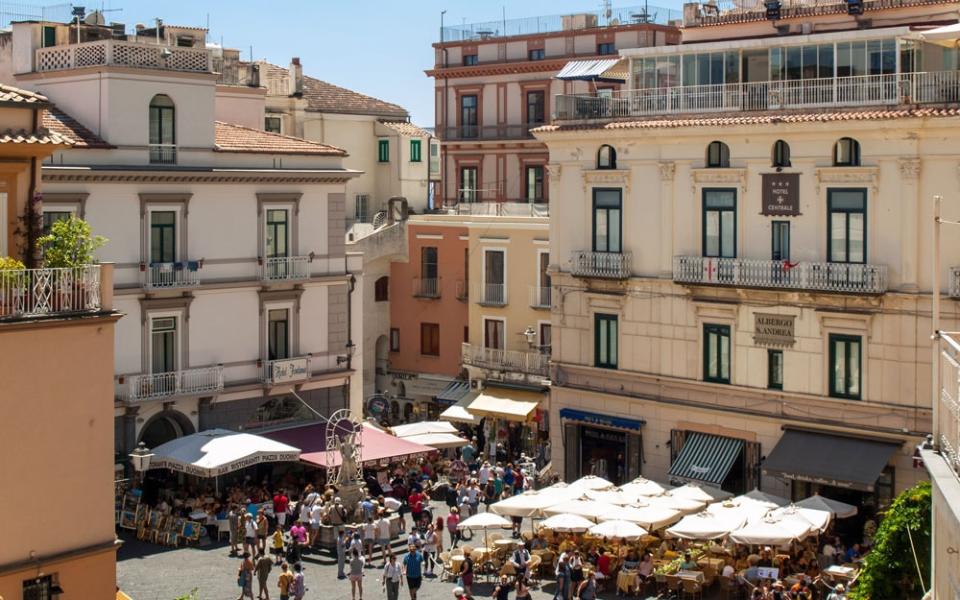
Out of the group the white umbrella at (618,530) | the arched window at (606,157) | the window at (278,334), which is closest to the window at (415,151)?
the window at (278,334)

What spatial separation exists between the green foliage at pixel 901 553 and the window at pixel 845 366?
13.4 m

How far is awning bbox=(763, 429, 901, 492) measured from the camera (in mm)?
33938

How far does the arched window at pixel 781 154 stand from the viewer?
36469 mm

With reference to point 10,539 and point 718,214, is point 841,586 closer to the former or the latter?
point 718,214

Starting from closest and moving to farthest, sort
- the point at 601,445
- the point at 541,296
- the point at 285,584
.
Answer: the point at 285,584 → the point at 601,445 → the point at 541,296

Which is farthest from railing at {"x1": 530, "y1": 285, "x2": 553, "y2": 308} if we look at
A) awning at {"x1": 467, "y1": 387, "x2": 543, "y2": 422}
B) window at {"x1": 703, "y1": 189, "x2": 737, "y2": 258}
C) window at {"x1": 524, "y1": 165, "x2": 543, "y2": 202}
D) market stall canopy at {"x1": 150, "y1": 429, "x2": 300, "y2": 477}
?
market stall canopy at {"x1": 150, "y1": 429, "x2": 300, "y2": 477}

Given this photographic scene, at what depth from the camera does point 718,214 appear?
→ 124 ft

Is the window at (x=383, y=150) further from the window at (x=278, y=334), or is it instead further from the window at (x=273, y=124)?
the window at (x=278, y=334)

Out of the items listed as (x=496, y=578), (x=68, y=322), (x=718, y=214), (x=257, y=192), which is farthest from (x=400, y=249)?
(x=68, y=322)

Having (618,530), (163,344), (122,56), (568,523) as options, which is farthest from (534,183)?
(618,530)

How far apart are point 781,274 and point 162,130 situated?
56.1ft

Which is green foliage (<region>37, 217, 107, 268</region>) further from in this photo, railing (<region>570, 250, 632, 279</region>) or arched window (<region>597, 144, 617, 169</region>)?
arched window (<region>597, 144, 617, 169</region>)

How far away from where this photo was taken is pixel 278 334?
1719 inches

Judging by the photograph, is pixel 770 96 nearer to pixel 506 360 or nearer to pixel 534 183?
pixel 506 360
